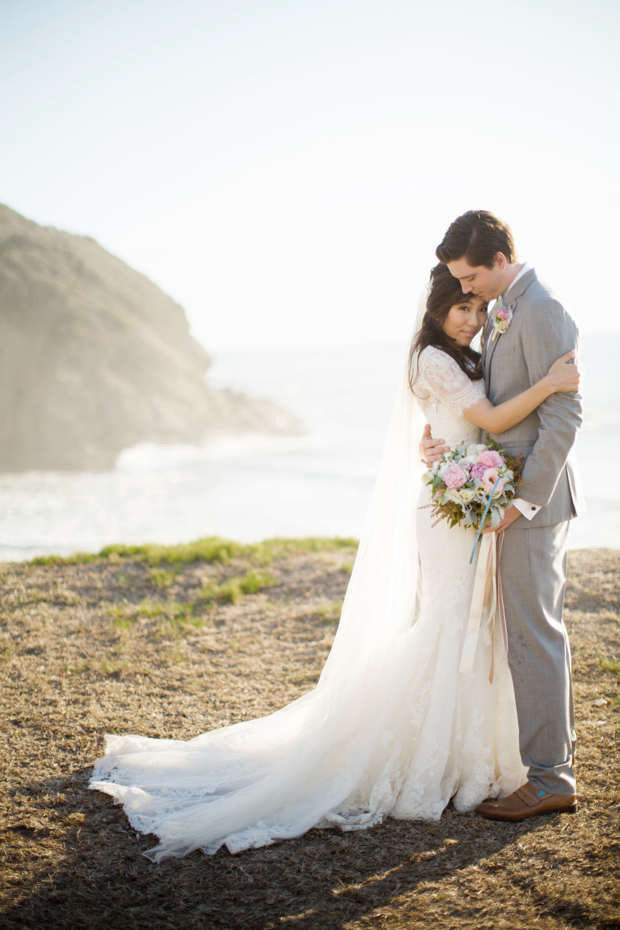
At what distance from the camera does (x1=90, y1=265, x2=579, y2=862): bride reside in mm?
2848

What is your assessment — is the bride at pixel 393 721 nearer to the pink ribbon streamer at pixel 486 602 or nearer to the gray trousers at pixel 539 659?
the pink ribbon streamer at pixel 486 602

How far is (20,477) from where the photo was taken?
48.7 feet

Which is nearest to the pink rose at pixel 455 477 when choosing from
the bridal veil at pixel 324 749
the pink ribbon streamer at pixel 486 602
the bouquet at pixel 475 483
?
the bouquet at pixel 475 483

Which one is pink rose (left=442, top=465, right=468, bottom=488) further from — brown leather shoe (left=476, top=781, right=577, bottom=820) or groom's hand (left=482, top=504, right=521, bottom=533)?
brown leather shoe (left=476, top=781, right=577, bottom=820)

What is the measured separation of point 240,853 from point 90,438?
1534 cm

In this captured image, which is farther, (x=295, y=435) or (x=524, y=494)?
(x=295, y=435)

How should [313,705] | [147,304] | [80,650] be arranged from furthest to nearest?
[147,304]
[80,650]
[313,705]

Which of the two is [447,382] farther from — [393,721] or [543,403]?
[393,721]

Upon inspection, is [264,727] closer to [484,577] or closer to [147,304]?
[484,577]

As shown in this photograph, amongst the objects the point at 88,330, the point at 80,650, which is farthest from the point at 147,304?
the point at 80,650

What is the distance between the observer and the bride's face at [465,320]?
10.3 feet

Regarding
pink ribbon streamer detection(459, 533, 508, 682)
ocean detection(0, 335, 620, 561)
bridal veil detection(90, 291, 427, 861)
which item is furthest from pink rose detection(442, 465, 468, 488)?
ocean detection(0, 335, 620, 561)

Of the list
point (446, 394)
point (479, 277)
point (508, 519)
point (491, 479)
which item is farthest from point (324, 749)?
point (479, 277)

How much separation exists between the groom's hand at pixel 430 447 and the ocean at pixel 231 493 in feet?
20.4
